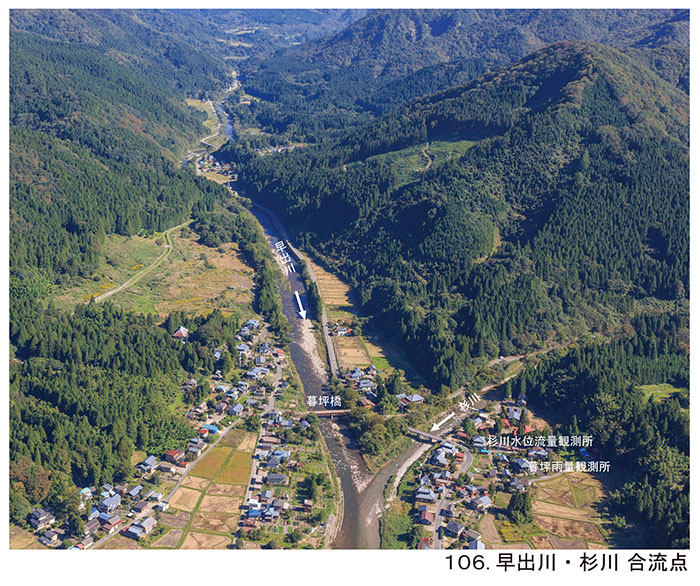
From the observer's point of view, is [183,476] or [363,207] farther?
[363,207]

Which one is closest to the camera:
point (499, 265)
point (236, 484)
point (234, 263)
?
point (236, 484)

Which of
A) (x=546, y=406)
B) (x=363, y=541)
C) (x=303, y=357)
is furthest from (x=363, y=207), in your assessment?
(x=363, y=541)

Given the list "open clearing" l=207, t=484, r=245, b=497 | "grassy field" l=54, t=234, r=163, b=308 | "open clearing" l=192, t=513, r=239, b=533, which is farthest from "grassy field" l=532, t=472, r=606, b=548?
"grassy field" l=54, t=234, r=163, b=308

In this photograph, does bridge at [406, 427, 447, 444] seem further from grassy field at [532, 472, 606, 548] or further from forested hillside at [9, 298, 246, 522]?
forested hillside at [9, 298, 246, 522]

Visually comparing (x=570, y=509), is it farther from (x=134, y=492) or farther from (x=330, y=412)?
(x=134, y=492)

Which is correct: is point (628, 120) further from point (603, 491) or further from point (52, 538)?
point (52, 538)

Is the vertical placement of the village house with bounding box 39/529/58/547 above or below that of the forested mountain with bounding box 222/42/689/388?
below

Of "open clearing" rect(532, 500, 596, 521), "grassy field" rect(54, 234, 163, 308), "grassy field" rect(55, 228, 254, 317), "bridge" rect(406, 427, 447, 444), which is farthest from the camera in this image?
"grassy field" rect(55, 228, 254, 317)
